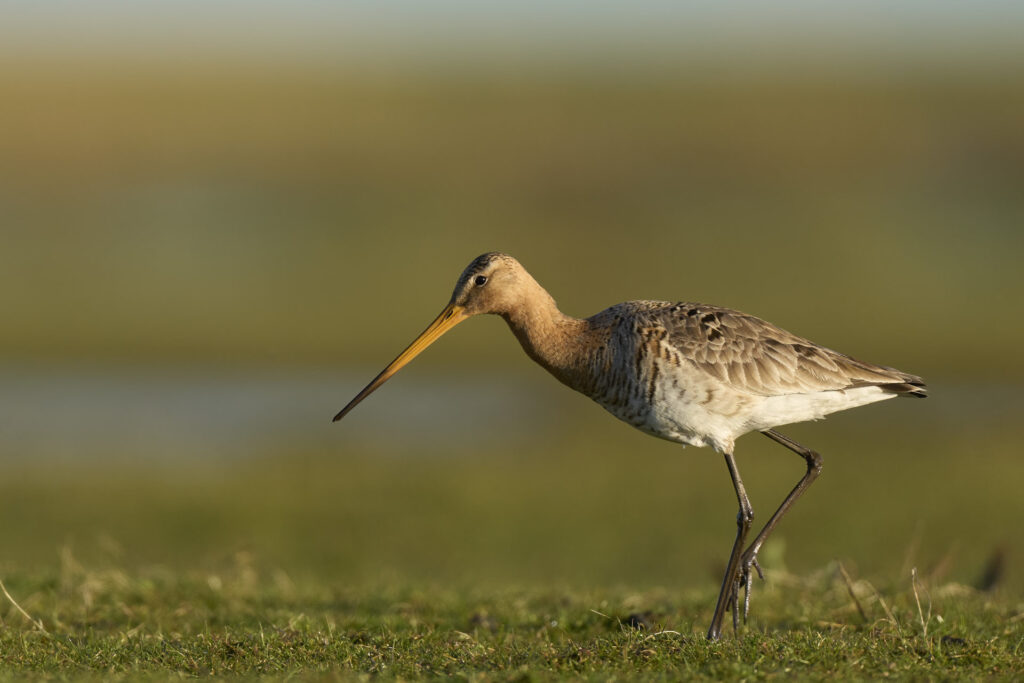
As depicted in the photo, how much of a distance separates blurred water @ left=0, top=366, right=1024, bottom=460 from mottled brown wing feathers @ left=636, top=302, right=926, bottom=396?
10.5 meters

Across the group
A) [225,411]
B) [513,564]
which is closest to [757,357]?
[513,564]

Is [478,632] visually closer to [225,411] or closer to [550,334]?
[550,334]

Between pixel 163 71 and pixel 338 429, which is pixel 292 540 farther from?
pixel 163 71

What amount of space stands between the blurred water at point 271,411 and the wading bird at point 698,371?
33.2 ft

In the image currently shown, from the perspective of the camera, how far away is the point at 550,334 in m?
8.20

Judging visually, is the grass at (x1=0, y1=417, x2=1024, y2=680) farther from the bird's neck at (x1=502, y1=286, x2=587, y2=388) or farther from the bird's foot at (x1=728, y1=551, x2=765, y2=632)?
the bird's neck at (x1=502, y1=286, x2=587, y2=388)

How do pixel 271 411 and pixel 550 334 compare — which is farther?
pixel 271 411

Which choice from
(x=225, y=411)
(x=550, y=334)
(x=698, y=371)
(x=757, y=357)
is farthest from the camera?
(x=225, y=411)

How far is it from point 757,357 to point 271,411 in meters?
13.5

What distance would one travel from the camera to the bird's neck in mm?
8094

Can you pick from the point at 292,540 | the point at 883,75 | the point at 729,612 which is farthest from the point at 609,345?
the point at 883,75

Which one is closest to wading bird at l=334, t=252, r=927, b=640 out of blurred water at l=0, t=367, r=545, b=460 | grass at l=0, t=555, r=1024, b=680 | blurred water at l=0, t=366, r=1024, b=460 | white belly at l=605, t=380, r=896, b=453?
white belly at l=605, t=380, r=896, b=453

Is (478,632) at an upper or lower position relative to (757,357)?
lower

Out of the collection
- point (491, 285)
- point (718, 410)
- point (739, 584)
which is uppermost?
point (491, 285)
